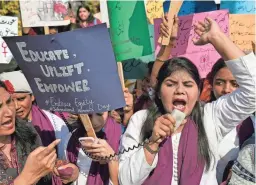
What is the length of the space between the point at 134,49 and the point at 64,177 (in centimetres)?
135

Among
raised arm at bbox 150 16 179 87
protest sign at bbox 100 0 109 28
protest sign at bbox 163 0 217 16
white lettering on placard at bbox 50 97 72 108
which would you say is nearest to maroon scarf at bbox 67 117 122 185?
white lettering on placard at bbox 50 97 72 108

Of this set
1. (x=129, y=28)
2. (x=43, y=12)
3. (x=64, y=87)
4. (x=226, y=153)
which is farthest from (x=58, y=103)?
(x=43, y=12)

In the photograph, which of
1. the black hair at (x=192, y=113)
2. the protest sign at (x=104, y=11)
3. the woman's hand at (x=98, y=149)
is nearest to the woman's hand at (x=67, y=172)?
the woman's hand at (x=98, y=149)

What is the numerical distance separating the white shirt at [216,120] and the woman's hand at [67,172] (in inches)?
10.3

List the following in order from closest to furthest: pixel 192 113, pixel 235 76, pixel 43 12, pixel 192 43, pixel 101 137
Answer: pixel 235 76 → pixel 192 113 → pixel 101 137 → pixel 192 43 → pixel 43 12

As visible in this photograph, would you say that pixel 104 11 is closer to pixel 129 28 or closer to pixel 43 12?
pixel 129 28

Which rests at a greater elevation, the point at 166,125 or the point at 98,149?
the point at 166,125

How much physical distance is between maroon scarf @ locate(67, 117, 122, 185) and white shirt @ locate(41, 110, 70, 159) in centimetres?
22

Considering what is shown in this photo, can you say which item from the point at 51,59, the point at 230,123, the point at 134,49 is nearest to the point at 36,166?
the point at 51,59

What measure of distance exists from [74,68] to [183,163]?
0.71m

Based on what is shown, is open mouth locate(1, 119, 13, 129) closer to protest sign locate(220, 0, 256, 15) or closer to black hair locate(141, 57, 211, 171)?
black hair locate(141, 57, 211, 171)

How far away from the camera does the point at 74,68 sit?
2.24 metres

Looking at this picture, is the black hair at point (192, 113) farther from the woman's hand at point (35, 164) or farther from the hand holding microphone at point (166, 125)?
the woman's hand at point (35, 164)

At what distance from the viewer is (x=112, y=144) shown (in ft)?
8.75
